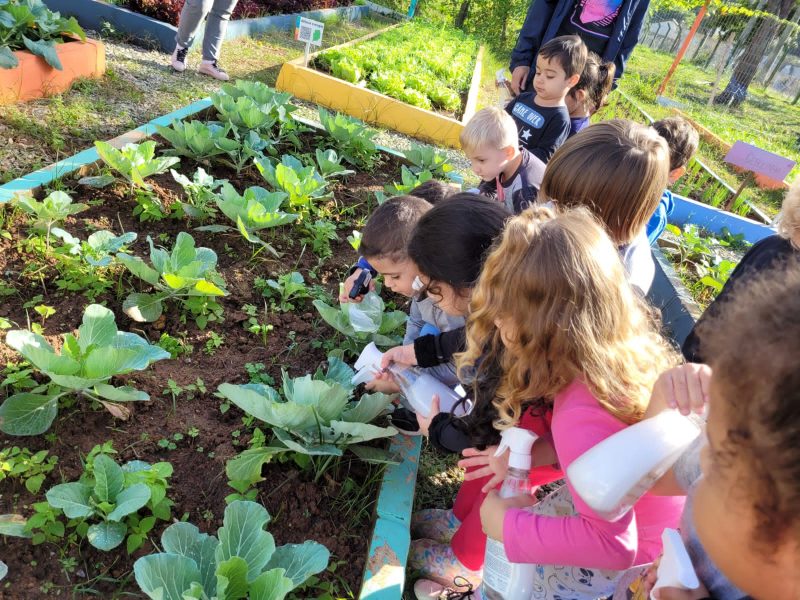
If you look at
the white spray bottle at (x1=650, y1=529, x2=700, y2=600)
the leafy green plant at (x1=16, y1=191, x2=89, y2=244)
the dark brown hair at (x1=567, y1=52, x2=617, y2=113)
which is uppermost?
the dark brown hair at (x1=567, y1=52, x2=617, y2=113)

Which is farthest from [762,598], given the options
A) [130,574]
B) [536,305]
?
[130,574]

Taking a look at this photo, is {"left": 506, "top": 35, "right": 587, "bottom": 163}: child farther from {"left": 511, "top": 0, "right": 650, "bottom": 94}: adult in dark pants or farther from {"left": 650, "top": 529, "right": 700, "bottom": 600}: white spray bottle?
{"left": 650, "top": 529, "right": 700, "bottom": 600}: white spray bottle

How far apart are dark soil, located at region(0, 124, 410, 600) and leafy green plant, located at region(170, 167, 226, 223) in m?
0.09

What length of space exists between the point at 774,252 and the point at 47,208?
2.63 metres

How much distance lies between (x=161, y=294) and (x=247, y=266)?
534 millimetres

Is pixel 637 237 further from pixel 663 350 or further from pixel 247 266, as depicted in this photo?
pixel 247 266

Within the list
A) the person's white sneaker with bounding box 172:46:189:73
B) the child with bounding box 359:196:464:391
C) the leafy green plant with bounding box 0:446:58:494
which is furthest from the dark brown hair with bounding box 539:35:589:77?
the person's white sneaker with bounding box 172:46:189:73

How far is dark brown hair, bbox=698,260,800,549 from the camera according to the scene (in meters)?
0.61

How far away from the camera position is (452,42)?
33.3 feet

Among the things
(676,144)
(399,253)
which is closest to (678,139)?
(676,144)

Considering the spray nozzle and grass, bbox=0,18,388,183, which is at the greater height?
the spray nozzle

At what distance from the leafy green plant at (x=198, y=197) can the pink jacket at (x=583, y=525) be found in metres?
2.10

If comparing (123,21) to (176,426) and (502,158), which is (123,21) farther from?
(176,426)

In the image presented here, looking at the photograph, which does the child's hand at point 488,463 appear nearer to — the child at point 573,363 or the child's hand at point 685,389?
the child at point 573,363
